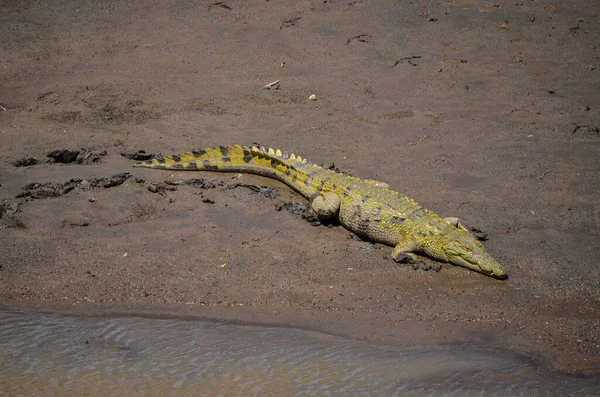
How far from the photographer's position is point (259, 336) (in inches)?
222

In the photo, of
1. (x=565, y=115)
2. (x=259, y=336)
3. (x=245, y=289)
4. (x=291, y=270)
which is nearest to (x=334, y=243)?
(x=291, y=270)

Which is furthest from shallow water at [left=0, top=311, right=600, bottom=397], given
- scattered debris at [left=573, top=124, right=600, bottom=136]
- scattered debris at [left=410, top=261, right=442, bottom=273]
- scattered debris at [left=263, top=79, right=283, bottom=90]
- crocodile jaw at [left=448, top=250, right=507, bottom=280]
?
scattered debris at [left=263, top=79, right=283, bottom=90]

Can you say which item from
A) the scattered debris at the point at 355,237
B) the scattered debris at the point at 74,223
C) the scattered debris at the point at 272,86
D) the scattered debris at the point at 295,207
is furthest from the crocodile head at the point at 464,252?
the scattered debris at the point at 272,86

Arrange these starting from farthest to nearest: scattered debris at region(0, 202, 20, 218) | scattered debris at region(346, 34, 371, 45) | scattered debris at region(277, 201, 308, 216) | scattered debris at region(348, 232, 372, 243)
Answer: scattered debris at region(346, 34, 371, 45)
scattered debris at region(277, 201, 308, 216)
scattered debris at region(0, 202, 20, 218)
scattered debris at region(348, 232, 372, 243)

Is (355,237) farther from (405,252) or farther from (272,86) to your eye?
(272,86)

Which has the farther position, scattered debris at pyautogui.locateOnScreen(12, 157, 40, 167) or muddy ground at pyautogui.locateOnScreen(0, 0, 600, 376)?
scattered debris at pyautogui.locateOnScreen(12, 157, 40, 167)

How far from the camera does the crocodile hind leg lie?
7184mm

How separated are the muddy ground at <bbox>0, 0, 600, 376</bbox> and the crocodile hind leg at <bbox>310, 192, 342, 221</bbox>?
18cm

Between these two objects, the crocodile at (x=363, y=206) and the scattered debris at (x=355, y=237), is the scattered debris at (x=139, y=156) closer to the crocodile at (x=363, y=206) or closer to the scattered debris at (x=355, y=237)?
the crocodile at (x=363, y=206)

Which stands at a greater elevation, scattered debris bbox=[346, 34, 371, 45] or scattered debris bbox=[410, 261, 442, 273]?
scattered debris bbox=[346, 34, 371, 45]

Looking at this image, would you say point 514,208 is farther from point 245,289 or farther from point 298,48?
point 298,48

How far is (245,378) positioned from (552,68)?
27.6 feet

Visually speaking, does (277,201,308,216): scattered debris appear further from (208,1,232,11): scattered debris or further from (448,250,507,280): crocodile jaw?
(208,1,232,11): scattered debris

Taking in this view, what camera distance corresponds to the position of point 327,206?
7188 millimetres
